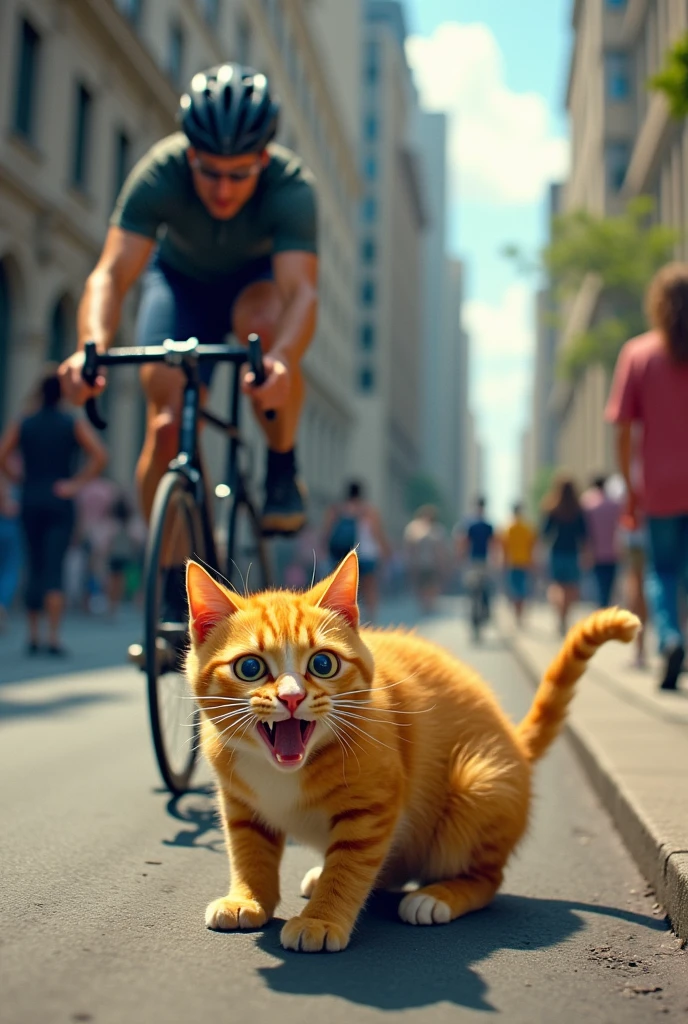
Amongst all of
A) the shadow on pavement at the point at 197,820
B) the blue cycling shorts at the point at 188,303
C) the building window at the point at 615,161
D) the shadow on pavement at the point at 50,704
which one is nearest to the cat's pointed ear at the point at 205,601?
the shadow on pavement at the point at 197,820

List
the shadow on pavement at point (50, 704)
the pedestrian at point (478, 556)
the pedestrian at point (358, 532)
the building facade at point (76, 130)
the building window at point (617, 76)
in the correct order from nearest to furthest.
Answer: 1. the shadow on pavement at point (50, 704)
2. the pedestrian at point (358, 532)
3. the pedestrian at point (478, 556)
4. the building facade at point (76, 130)
5. the building window at point (617, 76)

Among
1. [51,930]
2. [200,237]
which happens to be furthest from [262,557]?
[51,930]

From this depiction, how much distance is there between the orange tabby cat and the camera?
221 centimetres

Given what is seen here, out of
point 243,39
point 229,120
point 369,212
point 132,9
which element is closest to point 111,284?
point 229,120

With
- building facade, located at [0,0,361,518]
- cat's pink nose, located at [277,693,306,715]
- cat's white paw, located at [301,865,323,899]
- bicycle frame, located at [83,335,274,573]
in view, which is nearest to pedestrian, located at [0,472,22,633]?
building facade, located at [0,0,361,518]

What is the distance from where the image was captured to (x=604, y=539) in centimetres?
1260

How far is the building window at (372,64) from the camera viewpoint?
9650 centimetres

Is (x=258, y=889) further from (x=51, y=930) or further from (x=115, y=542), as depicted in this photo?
(x=115, y=542)

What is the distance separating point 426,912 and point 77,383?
206cm

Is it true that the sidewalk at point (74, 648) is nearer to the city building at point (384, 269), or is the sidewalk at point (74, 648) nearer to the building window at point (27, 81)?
the building window at point (27, 81)

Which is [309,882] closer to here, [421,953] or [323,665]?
[421,953]

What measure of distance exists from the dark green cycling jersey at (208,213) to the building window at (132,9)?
71.1 feet

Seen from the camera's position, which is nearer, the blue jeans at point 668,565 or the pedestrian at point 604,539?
the blue jeans at point 668,565

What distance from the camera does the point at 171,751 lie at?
3920mm
